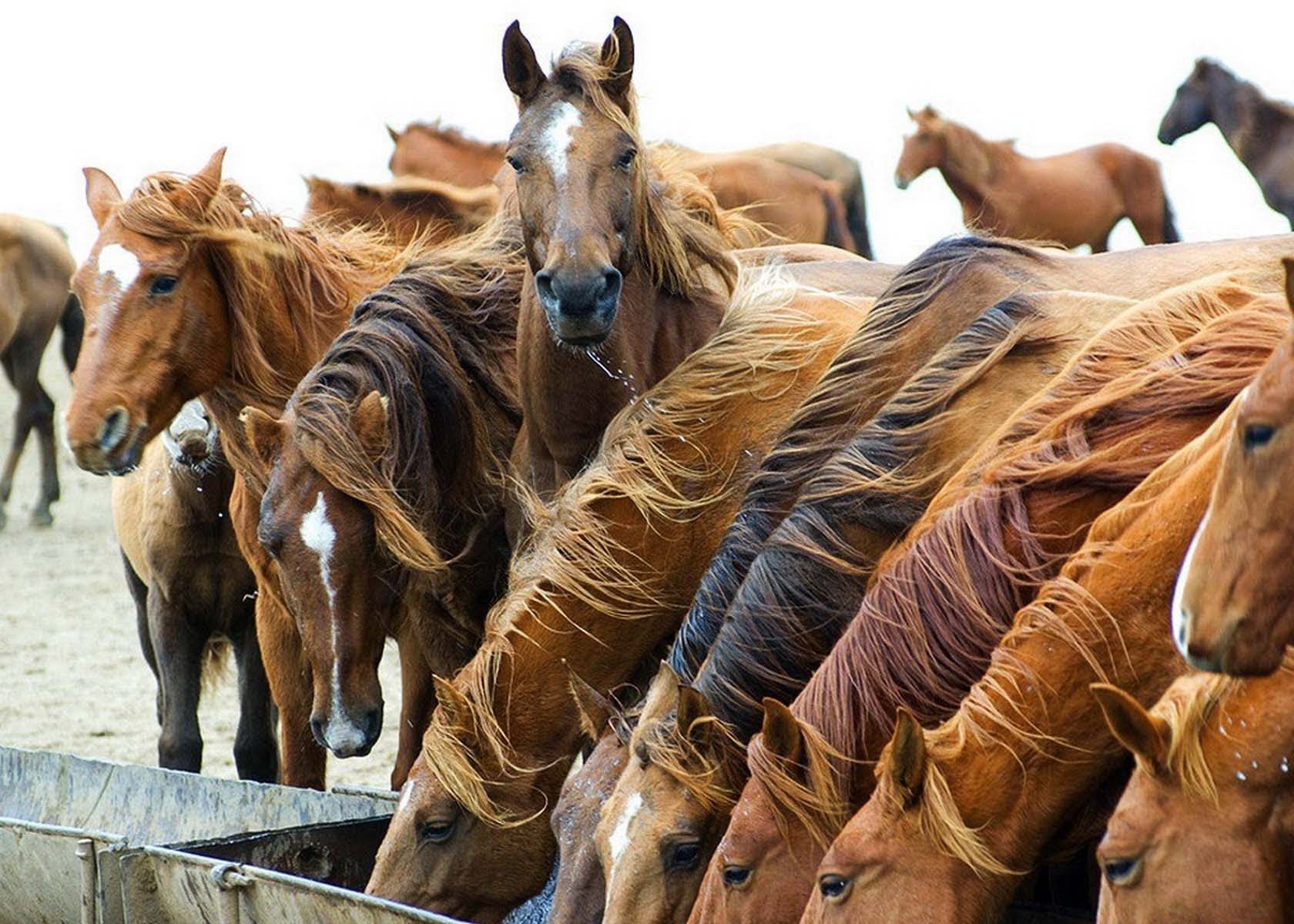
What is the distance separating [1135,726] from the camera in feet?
6.45

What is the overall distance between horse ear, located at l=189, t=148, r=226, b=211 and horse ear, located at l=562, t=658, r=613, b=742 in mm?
1681

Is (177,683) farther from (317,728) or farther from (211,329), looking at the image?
(317,728)

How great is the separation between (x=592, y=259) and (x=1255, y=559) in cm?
165

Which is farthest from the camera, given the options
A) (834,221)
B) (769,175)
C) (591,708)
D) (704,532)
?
(834,221)

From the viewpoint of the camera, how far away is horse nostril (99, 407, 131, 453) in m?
3.85

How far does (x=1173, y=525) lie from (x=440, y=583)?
1831mm

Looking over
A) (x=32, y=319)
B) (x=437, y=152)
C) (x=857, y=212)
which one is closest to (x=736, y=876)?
(x=437, y=152)

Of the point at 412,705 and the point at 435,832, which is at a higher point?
the point at 435,832

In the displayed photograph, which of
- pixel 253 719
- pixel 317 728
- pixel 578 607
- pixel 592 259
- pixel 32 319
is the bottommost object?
pixel 32 319

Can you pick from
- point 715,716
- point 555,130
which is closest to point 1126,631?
point 715,716

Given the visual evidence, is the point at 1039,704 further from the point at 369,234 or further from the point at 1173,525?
the point at 369,234

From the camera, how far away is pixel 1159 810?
6.55 ft

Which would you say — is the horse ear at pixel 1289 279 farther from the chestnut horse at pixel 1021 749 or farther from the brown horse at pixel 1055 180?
the brown horse at pixel 1055 180

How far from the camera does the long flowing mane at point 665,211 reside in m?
3.51
